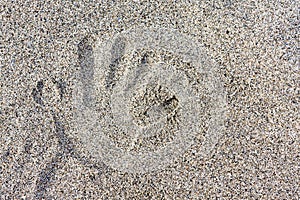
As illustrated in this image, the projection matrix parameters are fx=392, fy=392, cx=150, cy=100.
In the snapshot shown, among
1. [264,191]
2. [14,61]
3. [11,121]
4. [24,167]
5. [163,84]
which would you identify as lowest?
[264,191]

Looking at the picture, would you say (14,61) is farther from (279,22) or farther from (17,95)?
(279,22)

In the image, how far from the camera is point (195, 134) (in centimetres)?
189

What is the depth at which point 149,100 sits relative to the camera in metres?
1.90

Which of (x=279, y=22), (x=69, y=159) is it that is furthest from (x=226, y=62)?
(x=69, y=159)

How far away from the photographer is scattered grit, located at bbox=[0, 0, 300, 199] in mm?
1880

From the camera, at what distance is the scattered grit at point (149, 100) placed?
6.17ft

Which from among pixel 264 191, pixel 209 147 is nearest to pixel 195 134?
pixel 209 147

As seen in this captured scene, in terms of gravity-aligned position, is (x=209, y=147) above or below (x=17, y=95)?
below

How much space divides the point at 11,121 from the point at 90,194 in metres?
0.53

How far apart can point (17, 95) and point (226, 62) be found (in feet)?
3.39

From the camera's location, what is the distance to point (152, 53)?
1.90 m

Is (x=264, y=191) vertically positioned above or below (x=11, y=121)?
below

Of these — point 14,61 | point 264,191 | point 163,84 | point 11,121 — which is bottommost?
point 264,191

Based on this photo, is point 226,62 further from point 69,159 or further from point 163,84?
point 69,159
